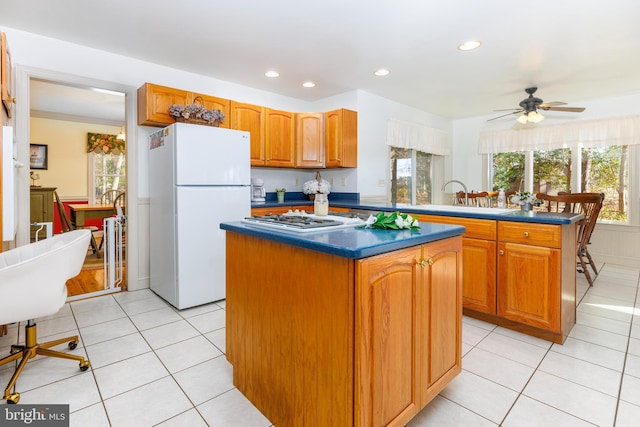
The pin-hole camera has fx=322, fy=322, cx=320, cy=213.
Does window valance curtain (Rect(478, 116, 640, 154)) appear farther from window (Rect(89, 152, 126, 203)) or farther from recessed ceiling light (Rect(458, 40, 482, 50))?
window (Rect(89, 152, 126, 203))

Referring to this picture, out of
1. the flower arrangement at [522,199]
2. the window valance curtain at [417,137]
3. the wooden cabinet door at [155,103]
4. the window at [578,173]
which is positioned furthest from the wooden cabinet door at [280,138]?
the window at [578,173]

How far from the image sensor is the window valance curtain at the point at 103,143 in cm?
651

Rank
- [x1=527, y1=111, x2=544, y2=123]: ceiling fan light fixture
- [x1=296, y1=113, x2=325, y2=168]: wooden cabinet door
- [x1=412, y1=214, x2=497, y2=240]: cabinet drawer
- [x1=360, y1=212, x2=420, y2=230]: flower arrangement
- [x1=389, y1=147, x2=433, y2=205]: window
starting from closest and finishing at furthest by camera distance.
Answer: [x1=360, y1=212, x2=420, y2=230]: flower arrangement → [x1=412, y1=214, x2=497, y2=240]: cabinet drawer → [x1=527, y1=111, x2=544, y2=123]: ceiling fan light fixture → [x1=296, y1=113, x2=325, y2=168]: wooden cabinet door → [x1=389, y1=147, x2=433, y2=205]: window

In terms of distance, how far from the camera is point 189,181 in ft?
9.22

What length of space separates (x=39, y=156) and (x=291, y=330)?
282 inches

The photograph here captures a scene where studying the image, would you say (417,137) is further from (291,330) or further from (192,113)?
(291,330)

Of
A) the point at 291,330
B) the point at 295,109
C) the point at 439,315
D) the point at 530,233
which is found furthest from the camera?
the point at 295,109

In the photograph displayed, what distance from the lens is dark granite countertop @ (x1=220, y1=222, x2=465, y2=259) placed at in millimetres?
1088

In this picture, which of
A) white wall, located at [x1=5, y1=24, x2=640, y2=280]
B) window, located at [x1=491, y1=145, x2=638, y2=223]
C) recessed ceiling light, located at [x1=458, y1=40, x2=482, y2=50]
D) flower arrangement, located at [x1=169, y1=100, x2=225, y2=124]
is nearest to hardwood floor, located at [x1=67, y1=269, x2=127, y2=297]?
white wall, located at [x1=5, y1=24, x2=640, y2=280]

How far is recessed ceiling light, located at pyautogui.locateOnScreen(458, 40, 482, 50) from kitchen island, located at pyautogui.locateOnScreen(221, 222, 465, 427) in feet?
7.13

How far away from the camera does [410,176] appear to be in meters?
5.41

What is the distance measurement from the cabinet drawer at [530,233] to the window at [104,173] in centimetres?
706

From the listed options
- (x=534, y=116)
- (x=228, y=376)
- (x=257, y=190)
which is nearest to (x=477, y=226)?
(x=228, y=376)

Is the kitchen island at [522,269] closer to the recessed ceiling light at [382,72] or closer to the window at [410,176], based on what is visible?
the recessed ceiling light at [382,72]
